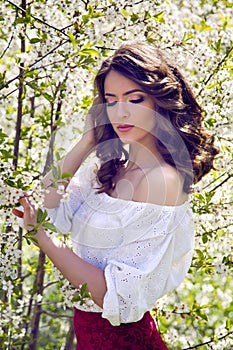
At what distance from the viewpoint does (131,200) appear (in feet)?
8.70

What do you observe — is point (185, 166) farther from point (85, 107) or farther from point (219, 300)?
point (219, 300)

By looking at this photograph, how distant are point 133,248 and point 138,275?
11 cm

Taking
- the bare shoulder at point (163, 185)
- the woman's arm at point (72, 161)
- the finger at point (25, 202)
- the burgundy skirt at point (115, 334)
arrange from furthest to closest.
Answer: the woman's arm at point (72, 161)
the burgundy skirt at point (115, 334)
the bare shoulder at point (163, 185)
the finger at point (25, 202)

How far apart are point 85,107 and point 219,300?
2432 millimetres

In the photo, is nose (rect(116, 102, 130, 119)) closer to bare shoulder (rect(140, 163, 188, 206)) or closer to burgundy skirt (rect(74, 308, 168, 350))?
bare shoulder (rect(140, 163, 188, 206))

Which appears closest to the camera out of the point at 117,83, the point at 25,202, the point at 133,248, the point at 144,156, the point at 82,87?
the point at 25,202

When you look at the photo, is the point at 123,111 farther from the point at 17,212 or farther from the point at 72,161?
the point at 17,212

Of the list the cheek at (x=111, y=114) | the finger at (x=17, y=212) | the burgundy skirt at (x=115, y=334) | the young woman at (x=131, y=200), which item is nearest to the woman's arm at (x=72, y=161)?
the young woman at (x=131, y=200)

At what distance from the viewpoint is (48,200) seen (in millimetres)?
2803

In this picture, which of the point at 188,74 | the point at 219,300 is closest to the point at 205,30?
the point at 188,74

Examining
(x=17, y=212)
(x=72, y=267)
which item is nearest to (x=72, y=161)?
(x=17, y=212)

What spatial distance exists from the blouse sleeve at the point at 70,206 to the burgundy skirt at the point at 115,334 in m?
0.35

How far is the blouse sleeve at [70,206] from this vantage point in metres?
2.81

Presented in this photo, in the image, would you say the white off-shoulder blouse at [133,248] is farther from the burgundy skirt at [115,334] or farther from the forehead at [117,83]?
the forehead at [117,83]
